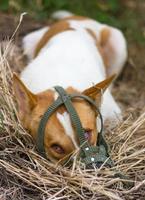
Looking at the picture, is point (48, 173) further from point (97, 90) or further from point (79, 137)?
point (97, 90)

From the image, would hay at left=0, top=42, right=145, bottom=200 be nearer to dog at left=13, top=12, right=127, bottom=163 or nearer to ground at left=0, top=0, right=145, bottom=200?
ground at left=0, top=0, right=145, bottom=200

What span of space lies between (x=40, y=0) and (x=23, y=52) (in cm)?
107

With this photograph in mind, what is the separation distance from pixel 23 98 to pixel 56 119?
38 cm

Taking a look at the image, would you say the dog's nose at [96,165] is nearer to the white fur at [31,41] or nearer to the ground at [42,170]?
the ground at [42,170]

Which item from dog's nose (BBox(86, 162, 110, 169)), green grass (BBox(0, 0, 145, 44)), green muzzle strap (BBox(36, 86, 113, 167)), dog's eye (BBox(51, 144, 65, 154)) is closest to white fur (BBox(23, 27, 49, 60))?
green grass (BBox(0, 0, 145, 44))

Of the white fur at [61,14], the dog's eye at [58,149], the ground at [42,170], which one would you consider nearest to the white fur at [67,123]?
the dog's eye at [58,149]

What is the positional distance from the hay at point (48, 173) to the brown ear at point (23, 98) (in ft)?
0.20

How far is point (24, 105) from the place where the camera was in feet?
14.3

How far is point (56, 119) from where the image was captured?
13.4 ft

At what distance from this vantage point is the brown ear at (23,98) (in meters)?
4.24

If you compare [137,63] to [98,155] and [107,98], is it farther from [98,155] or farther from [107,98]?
[98,155]

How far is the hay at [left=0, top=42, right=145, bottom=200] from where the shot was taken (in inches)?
154

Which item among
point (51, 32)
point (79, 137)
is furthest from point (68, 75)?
point (51, 32)

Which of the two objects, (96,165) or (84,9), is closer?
(96,165)
